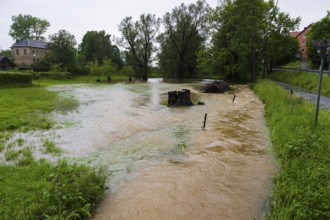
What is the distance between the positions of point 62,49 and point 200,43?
95.3 ft

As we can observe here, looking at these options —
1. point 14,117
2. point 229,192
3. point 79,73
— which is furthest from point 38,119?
point 79,73

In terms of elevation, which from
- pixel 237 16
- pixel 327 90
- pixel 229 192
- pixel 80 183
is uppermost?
pixel 237 16

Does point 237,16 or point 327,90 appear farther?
point 237,16

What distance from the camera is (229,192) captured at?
5309mm

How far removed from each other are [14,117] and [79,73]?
147ft

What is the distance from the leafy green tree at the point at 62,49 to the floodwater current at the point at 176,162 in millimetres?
39143

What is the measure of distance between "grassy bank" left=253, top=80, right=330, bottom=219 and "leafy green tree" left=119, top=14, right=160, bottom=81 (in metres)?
44.9

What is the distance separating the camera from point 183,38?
161 feet

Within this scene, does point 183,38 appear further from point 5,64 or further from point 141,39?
point 5,64

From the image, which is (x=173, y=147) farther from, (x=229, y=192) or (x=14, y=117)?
(x=14, y=117)

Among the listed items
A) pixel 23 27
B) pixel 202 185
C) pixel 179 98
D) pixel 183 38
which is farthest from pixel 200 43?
pixel 23 27

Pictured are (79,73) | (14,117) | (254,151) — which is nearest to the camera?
(254,151)

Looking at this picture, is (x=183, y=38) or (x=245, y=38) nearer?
(x=245, y=38)

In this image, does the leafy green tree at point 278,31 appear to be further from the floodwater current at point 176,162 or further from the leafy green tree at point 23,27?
the leafy green tree at point 23,27
